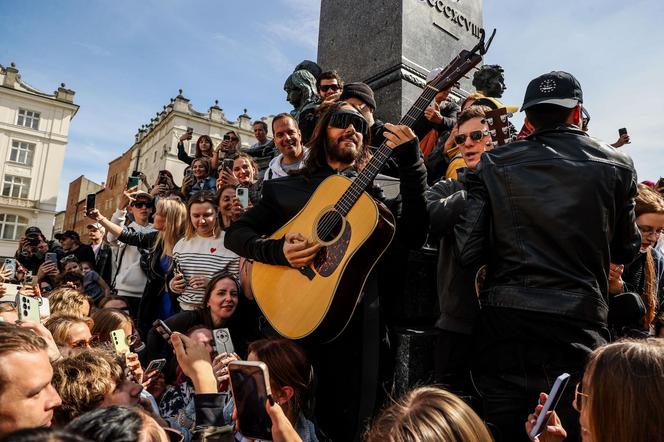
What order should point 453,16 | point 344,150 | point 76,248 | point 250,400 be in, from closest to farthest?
point 250,400
point 344,150
point 453,16
point 76,248

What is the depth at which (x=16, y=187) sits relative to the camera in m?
44.6

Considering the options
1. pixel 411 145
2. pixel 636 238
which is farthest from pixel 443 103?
pixel 636 238

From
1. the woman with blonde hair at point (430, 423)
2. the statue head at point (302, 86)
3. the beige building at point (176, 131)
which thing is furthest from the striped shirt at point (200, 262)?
the beige building at point (176, 131)

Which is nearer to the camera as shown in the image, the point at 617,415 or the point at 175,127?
the point at 617,415

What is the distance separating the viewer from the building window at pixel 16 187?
44037mm

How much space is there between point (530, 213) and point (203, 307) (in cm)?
256

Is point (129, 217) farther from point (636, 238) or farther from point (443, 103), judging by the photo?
point (636, 238)

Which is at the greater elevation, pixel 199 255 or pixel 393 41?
pixel 393 41

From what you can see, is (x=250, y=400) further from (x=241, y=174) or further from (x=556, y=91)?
(x=241, y=174)

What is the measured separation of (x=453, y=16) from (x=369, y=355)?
4388 mm

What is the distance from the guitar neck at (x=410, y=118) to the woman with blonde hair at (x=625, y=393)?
1.27 meters

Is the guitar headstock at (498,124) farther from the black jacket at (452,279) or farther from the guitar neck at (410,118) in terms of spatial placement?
the black jacket at (452,279)

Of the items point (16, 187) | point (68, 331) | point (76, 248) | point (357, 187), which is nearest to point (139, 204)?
point (76, 248)

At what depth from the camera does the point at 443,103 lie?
15.1 ft
